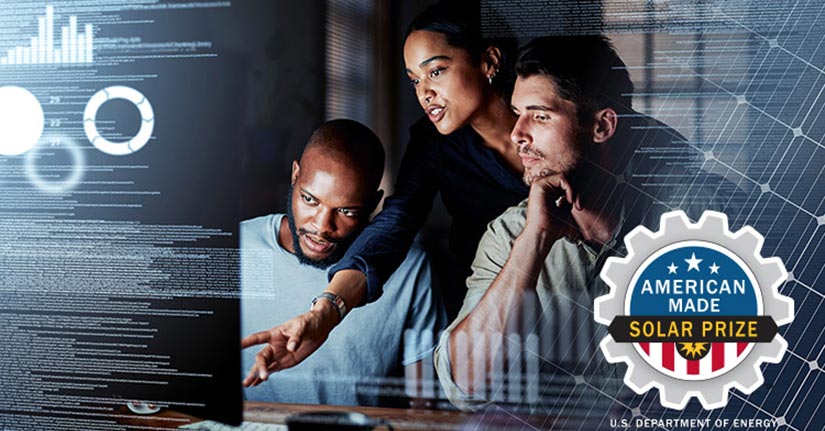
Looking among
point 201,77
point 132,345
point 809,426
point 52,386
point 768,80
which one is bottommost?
point 52,386

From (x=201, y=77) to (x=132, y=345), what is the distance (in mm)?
509

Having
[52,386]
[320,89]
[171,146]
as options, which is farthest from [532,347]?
[52,386]

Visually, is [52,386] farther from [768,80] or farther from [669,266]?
[768,80]

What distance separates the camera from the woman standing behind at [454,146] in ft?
4.39

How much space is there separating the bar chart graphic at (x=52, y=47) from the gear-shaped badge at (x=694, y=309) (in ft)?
3.35

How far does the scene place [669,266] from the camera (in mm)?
1325

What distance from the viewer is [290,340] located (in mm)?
1420

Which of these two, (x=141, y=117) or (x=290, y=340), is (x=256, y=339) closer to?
(x=290, y=340)

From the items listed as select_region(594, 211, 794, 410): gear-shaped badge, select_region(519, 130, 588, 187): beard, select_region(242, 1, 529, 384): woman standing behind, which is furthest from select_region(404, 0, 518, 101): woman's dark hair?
select_region(594, 211, 794, 410): gear-shaped badge

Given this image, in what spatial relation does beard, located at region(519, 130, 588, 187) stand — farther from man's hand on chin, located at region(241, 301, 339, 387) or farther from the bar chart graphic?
the bar chart graphic

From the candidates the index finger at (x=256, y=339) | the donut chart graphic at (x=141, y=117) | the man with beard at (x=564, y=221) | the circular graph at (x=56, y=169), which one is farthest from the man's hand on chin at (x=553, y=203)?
the circular graph at (x=56, y=169)

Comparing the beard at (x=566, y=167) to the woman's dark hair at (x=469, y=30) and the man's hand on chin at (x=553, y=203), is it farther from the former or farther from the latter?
the woman's dark hair at (x=469, y=30)

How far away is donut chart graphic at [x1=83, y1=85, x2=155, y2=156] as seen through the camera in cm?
148

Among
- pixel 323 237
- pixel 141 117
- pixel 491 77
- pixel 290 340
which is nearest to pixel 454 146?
pixel 491 77
